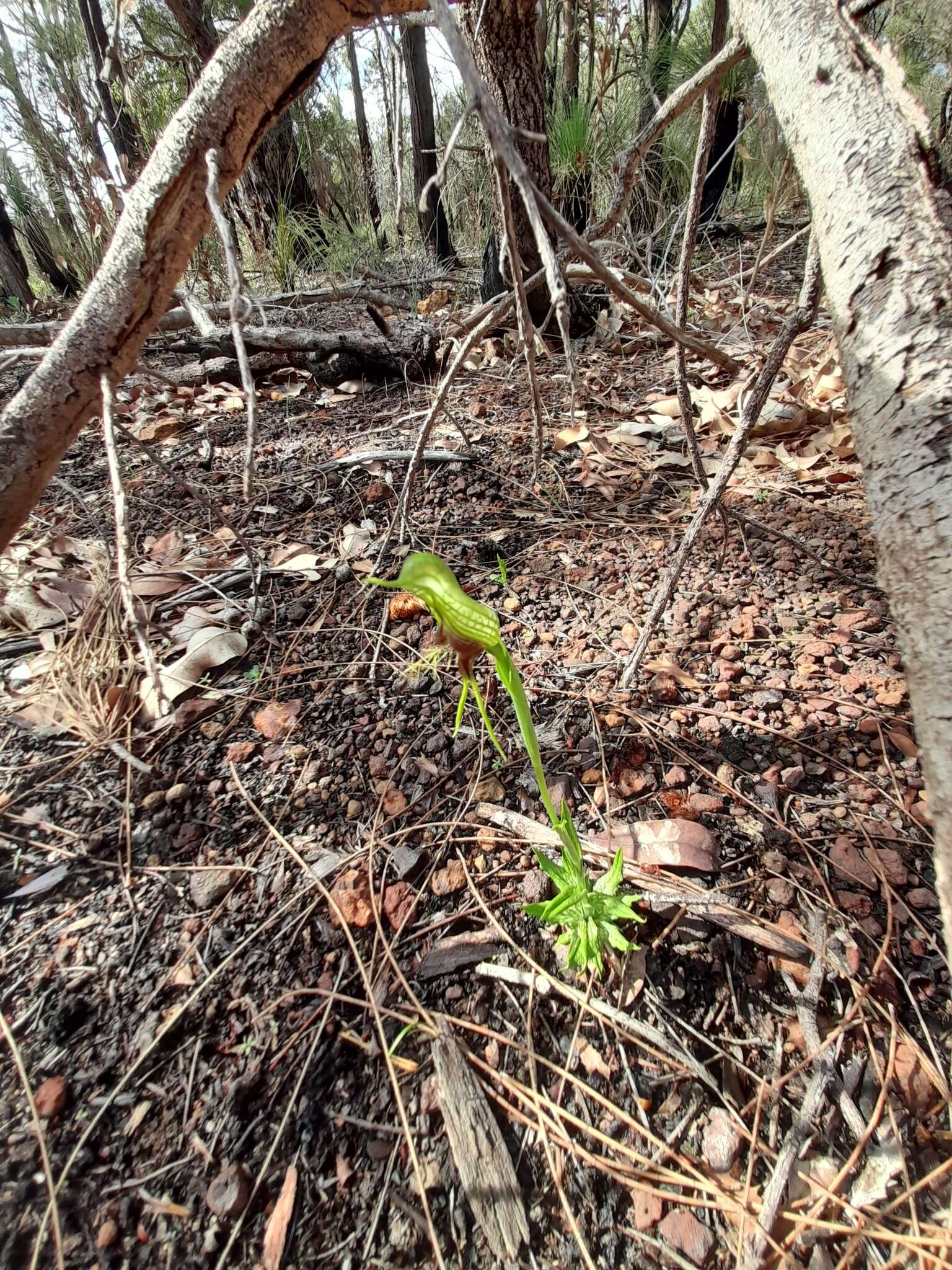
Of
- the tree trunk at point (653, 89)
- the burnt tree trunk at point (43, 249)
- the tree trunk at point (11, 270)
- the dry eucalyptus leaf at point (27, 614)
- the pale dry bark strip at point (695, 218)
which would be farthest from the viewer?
the burnt tree trunk at point (43, 249)

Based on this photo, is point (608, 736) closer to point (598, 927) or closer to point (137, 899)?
point (598, 927)

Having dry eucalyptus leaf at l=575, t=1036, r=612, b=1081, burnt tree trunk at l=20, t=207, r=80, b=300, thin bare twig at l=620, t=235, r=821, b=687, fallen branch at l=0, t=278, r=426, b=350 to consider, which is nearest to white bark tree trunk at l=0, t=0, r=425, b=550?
thin bare twig at l=620, t=235, r=821, b=687

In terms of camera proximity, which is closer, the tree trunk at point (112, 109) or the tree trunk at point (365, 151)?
the tree trunk at point (112, 109)

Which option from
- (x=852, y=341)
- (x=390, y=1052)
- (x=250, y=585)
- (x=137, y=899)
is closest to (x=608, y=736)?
(x=390, y=1052)

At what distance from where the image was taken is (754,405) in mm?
1097

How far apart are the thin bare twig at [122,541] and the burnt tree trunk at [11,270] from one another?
622cm

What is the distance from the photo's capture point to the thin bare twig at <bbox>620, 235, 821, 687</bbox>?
1.06 meters

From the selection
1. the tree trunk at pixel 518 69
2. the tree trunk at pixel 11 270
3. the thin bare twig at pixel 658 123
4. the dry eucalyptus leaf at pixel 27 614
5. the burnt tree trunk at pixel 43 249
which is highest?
the burnt tree trunk at pixel 43 249

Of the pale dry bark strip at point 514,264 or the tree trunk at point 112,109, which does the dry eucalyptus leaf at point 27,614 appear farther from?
the tree trunk at point 112,109

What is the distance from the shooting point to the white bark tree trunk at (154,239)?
95 cm

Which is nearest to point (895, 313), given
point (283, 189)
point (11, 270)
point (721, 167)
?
point (721, 167)

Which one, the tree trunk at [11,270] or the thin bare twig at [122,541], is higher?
the tree trunk at [11,270]

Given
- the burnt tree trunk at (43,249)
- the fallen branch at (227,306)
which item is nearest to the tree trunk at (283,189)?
the fallen branch at (227,306)

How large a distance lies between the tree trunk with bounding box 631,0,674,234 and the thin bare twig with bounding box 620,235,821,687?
11.6ft
